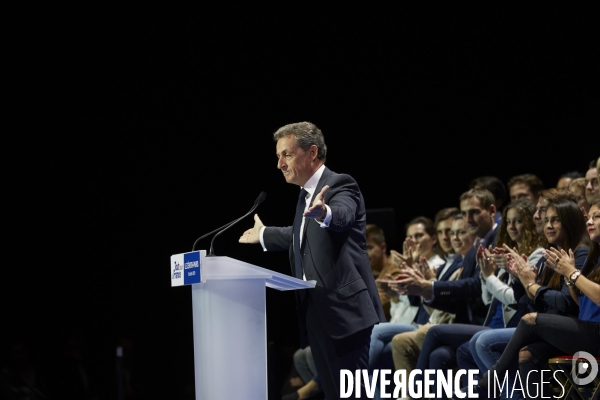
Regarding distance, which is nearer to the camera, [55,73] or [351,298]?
[351,298]

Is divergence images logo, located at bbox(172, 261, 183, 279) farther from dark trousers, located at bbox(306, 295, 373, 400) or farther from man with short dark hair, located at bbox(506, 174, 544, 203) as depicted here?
man with short dark hair, located at bbox(506, 174, 544, 203)

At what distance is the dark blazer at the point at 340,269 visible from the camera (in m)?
2.91

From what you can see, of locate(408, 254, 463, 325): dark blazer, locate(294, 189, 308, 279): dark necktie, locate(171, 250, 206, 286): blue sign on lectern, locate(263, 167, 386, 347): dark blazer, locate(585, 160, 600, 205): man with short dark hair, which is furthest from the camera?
locate(408, 254, 463, 325): dark blazer

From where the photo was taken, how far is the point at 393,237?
6.31 m

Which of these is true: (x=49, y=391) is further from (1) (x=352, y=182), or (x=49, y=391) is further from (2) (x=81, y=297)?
(1) (x=352, y=182)

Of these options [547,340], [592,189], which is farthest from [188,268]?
[592,189]

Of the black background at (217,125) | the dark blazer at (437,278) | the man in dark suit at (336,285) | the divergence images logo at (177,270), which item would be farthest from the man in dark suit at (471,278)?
the divergence images logo at (177,270)

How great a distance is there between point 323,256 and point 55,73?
4.59 metres

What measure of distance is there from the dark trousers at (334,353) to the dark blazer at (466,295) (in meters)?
1.69

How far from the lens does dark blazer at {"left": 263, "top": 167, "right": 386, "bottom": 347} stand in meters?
2.91

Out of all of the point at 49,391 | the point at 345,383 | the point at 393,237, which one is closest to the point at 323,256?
the point at 345,383

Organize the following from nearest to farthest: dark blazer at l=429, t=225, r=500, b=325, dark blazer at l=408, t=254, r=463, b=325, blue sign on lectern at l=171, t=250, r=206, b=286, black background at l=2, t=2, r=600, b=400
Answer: blue sign on lectern at l=171, t=250, r=206, b=286 → dark blazer at l=429, t=225, r=500, b=325 → dark blazer at l=408, t=254, r=463, b=325 → black background at l=2, t=2, r=600, b=400

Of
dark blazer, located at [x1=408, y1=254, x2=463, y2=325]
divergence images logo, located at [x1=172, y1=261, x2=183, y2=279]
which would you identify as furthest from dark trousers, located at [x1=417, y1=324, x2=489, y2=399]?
divergence images logo, located at [x1=172, y1=261, x2=183, y2=279]

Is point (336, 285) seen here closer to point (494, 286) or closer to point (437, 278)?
point (494, 286)
